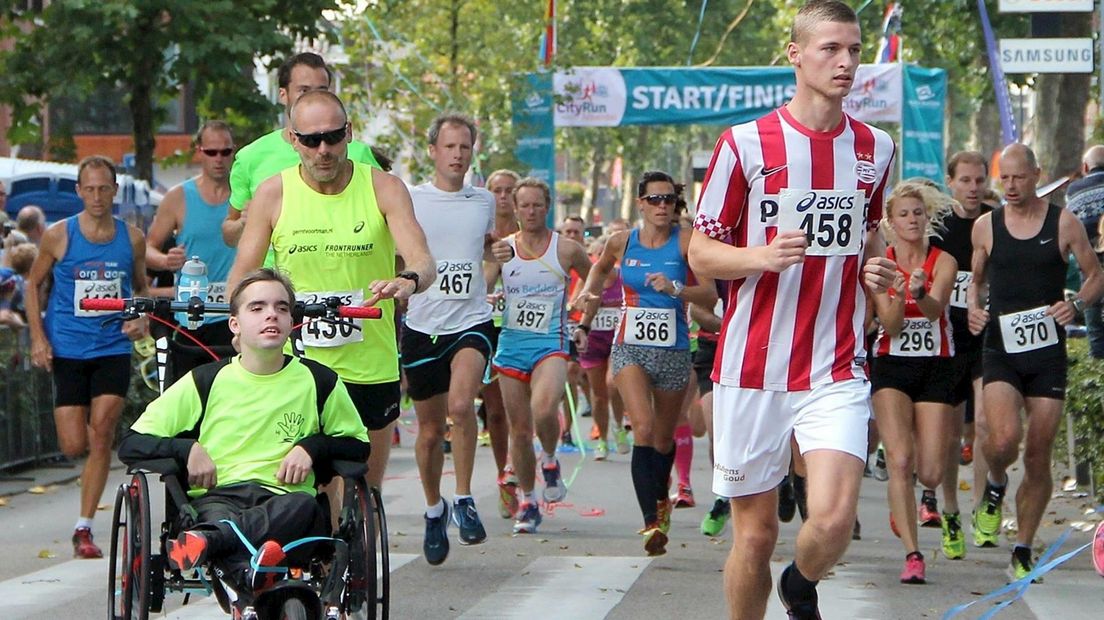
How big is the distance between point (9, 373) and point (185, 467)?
8250 millimetres

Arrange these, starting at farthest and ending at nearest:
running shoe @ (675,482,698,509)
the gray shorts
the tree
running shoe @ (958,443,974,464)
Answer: the tree, running shoe @ (958,443,974,464), running shoe @ (675,482,698,509), the gray shorts

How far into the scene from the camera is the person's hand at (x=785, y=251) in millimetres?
5961

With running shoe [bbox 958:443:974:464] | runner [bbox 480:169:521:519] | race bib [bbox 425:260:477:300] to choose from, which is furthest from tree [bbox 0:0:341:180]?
race bib [bbox 425:260:477:300]

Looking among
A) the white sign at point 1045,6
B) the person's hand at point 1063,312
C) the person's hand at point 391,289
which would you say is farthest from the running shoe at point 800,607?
the white sign at point 1045,6

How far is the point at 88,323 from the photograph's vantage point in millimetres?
10156

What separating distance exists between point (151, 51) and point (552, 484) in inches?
300

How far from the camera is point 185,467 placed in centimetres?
632

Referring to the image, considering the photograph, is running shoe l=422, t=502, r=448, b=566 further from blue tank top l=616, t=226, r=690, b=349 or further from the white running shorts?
the white running shorts

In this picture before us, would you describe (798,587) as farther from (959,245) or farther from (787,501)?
(787,501)

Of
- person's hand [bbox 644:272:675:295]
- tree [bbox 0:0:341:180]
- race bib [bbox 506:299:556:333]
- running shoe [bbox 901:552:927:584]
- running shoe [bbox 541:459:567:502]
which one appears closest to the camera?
running shoe [bbox 901:552:927:584]

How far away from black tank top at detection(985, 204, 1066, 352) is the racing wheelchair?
4.23 metres

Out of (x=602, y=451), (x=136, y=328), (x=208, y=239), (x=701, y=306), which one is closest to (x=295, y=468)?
(x=136, y=328)

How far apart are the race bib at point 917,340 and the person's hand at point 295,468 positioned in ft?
13.8

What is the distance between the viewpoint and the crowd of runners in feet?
20.6
